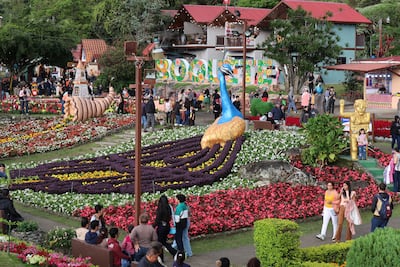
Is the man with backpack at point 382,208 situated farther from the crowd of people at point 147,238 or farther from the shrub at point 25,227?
the shrub at point 25,227

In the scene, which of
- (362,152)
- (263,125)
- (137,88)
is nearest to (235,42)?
(263,125)

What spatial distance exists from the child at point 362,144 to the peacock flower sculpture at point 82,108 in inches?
654

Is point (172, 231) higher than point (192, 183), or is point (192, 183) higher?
point (172, 231)

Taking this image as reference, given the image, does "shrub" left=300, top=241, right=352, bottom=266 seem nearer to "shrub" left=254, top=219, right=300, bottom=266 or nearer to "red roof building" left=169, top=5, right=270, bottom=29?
"shrub" left=254, top=219, right=300, bottom=266

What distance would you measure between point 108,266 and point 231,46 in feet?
163

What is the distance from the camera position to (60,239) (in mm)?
16250

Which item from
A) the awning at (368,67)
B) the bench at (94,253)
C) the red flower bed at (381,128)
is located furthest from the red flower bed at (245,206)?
the awning at (368,67)

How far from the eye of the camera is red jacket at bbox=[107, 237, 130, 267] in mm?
13906

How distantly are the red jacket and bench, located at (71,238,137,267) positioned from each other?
9cm

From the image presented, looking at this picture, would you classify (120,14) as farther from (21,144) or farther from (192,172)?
(192,172)

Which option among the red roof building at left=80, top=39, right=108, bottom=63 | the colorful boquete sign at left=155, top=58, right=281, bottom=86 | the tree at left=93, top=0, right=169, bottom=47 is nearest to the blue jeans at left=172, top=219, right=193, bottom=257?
the colorful boquete sign at left=155, top=58, right=281, bottom=86

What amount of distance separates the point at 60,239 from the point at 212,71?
43033 millimetres

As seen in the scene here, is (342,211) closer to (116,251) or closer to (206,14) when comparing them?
(116,251)

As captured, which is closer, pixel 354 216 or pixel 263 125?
pixel 354 216
